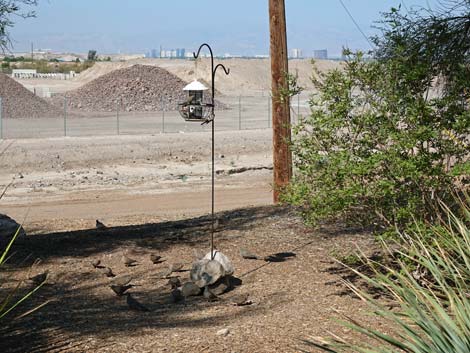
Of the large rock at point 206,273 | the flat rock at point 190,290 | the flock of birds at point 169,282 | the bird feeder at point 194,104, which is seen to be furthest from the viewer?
the bird feeder at point 194,104

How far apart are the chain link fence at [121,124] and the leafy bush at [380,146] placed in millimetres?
24200

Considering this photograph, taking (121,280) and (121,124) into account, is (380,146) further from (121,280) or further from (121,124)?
(121,124)

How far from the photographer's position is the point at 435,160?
841 cm

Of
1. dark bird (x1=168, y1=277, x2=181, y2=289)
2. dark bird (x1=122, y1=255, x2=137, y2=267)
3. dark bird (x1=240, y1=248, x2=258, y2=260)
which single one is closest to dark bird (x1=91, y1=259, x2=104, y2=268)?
dark bird (x1=122, y1=255, x2=137, y2=267)

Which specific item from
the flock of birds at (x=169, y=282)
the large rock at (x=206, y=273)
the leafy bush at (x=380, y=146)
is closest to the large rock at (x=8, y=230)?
the flock of birds at (x=169, y=282)

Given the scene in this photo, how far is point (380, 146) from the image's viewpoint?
8586 mm

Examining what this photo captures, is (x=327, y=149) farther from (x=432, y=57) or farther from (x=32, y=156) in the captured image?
(x=32, y=156)

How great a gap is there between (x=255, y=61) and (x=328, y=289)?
279 ft

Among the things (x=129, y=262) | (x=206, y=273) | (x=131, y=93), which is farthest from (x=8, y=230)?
(x=131, y=93)

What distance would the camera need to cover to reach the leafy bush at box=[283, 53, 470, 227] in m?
8.26

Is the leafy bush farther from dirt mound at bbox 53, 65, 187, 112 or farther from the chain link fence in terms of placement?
dirt mound at bbox 53, 65, 187, 112

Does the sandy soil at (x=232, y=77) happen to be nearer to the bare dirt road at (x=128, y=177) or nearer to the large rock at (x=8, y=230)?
the bare dirt road at (x=128, y=177)

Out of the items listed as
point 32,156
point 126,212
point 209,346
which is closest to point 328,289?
point 209,346

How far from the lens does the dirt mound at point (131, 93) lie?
5094 centimetres
